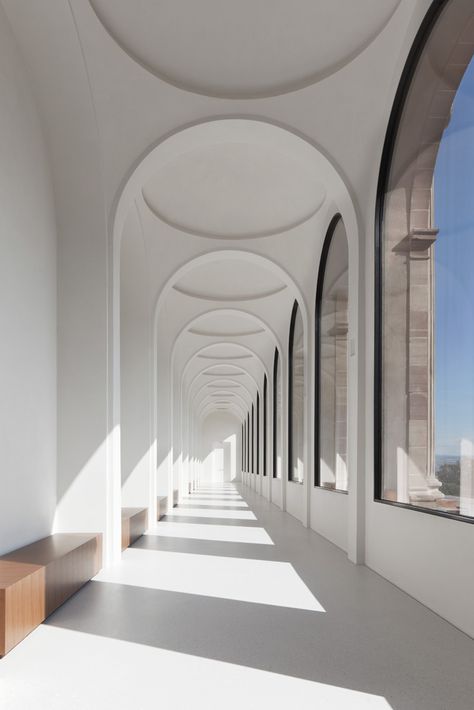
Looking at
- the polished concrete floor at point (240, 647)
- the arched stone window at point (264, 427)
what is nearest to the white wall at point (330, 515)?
the polished concrete floor at point (240, 647)

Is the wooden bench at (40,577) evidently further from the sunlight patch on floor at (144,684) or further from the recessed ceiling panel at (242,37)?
the recessed ceiling panel at (242,37)

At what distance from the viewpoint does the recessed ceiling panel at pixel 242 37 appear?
7.04 m

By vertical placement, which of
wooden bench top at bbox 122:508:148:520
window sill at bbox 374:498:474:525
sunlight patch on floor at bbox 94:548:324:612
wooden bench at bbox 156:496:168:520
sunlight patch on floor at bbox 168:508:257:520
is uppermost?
window sill at bbox 374:498:474:525

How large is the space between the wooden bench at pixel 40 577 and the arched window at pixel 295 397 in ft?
30.6

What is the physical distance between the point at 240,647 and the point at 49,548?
2.69 meters

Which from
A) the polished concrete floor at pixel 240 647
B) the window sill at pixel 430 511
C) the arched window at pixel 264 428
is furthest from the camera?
the arched window at pixel 264 428

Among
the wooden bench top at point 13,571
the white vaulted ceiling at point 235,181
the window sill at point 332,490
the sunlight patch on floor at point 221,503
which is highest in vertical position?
the white vaulted ceiling at point 235,181

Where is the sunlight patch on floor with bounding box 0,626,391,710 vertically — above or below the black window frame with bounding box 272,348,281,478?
below

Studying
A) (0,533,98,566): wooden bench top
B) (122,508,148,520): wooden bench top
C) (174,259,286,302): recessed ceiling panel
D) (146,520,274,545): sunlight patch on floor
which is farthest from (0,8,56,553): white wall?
(174,259,286,302): recessed ceiling panel

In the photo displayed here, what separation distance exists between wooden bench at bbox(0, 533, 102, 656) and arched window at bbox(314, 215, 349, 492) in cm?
469

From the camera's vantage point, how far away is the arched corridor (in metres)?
4.57

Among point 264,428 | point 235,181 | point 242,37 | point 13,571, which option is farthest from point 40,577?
point 264,428

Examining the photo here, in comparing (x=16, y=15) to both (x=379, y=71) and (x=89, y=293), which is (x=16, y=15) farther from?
(x=379, y=71)

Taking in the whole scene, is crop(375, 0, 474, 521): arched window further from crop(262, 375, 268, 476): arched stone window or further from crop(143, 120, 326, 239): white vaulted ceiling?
crop(262, 375, 268, 476): arched stone window
